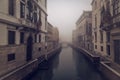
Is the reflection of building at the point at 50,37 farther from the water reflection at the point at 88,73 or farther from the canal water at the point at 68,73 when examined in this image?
the water reflection at the point at 88,73

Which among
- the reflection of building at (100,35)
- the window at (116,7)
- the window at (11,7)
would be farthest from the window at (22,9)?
the reflection of building at (100,35)

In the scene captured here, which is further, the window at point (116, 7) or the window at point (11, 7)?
the window at point (116, 7)

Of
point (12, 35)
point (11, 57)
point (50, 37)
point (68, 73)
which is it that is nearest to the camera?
point (11, 57)

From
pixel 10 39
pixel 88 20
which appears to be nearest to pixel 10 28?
pixel 10 39

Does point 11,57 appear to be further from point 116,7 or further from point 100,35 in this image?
point 100,35

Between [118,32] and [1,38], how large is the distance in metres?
11.5

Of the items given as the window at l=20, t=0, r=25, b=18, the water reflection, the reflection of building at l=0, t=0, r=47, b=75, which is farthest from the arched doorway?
the water reflection

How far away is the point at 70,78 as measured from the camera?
1541 cm

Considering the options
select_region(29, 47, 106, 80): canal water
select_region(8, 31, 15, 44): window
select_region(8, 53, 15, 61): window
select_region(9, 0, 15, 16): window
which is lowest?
select_region(29, 47, 106, 80): canal water

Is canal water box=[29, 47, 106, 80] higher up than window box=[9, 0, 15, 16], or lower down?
lower down

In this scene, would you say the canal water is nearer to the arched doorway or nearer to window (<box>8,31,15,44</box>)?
the arched doorway

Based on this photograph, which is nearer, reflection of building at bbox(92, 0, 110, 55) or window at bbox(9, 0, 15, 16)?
window at bbox(9, 0, 15, 16)

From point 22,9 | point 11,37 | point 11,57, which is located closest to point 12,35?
point 11,37

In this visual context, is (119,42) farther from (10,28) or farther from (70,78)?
(10,28)
